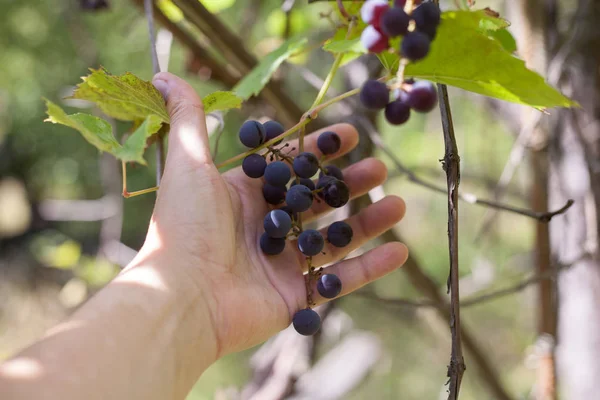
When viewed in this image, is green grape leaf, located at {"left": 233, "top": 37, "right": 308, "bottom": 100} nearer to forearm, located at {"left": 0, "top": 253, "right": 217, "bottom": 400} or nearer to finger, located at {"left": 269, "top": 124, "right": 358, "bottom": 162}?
finger, located at {"left": 269, "top": 124, "right": 358, "bottom": 162}

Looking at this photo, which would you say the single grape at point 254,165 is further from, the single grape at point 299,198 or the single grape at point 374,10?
the single grape at point 374,10

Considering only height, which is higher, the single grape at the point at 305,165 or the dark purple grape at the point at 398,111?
the dark purple grape at the point at 398,111

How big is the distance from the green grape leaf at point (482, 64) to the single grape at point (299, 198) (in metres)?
0.19

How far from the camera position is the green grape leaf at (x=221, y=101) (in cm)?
57

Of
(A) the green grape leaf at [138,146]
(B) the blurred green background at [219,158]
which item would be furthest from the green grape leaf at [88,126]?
(B) the blurred green background at [219,158]

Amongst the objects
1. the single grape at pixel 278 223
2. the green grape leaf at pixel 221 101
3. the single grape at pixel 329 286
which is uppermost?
the green grape leaf at pixel 221 101

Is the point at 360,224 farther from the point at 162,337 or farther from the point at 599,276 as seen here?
the point at 599,276

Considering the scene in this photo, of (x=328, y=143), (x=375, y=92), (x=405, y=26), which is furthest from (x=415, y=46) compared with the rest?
(x=328, y=143)

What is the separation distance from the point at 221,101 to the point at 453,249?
11.9 inches

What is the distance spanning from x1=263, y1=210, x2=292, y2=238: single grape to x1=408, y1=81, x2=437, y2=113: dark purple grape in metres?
0.19

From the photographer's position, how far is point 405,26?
385 mm

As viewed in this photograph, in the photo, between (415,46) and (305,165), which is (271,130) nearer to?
(305,165)

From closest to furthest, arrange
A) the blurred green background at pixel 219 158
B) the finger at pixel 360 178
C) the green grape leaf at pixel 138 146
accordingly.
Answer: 1. the green grape leaf at pixel 138 146
2. the finger at pixel 360 178
3. the blurred green background at pixel 219 158

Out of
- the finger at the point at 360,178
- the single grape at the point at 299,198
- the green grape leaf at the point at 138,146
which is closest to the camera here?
the green grape leaf at the point at 138,146
